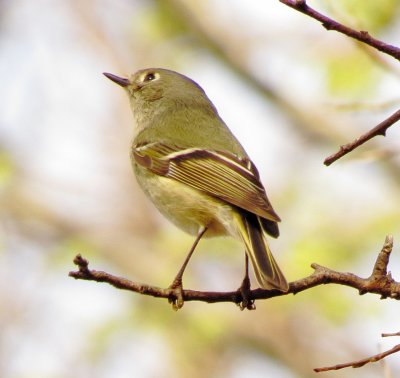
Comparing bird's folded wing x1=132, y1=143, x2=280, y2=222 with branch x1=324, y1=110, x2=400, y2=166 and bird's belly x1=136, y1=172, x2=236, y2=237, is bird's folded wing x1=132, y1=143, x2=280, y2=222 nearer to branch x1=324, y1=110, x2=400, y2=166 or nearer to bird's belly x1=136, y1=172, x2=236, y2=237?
bird's belly x1=136, y1=172, x2=236, y2=237

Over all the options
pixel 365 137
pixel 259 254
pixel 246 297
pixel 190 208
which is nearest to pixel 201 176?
pixel 190 208

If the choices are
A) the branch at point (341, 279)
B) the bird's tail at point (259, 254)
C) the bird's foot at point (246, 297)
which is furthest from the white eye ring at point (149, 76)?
the branch at point (341, 279)

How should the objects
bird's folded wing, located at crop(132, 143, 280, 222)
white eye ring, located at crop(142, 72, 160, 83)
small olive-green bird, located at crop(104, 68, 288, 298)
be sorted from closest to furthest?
1. small olive-green bird, located at crop(104, 68, 288, 298)
2. bird's folded wing, located at crop(132, 143, 280, 222)
3. white eye ring, located at crop(142, 72, 160, 83)

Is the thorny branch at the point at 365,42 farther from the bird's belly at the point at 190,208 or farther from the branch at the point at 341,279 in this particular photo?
the bird's belly at the point at 190,208

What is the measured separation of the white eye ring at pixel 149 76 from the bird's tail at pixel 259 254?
178 cm

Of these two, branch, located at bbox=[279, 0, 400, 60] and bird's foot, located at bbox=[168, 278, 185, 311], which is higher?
branch, located at bbox=[279, 0, 400, 60]

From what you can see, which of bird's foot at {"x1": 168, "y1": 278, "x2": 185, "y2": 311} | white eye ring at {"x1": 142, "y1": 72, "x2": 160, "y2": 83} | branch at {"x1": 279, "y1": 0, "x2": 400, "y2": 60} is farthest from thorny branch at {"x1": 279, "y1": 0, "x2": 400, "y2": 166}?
white eye ring at {"x1": 142, "y1": 72, "x2": 160, "y2": 83}

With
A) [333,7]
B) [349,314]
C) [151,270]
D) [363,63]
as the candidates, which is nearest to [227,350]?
[151,270]

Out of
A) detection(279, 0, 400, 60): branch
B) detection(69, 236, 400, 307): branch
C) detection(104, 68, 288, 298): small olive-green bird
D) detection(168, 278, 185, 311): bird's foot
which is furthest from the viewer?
detection(104, 68, 288, 298): small olive-green bird

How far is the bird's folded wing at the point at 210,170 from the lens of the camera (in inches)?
146

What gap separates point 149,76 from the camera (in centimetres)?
526

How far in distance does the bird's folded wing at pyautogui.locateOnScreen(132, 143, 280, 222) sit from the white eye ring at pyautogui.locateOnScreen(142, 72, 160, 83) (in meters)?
0.94

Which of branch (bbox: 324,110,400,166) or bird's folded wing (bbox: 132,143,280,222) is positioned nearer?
branch (bbox: 324,110,400,166)

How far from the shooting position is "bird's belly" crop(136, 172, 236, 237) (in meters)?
3.76
